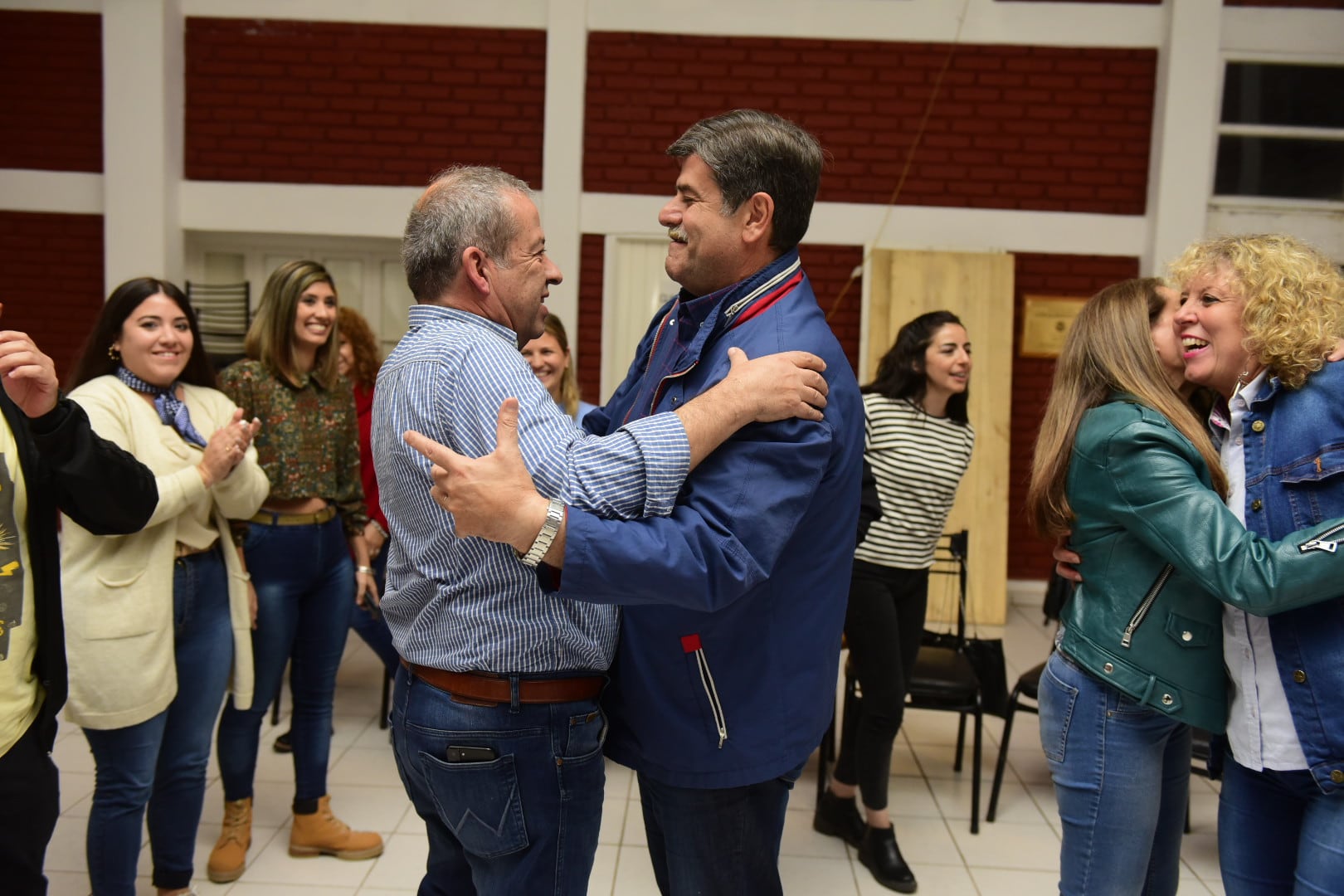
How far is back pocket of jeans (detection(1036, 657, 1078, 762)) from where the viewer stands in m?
1.90

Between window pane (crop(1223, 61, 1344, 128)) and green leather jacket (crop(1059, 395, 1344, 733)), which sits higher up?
window pane (crop(1223, 61, 1344, 128))

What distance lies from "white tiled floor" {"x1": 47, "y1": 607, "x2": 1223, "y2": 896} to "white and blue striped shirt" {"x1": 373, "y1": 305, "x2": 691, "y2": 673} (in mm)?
1679

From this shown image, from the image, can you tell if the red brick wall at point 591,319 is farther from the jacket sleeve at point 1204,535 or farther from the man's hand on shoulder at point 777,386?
the man's hand on shoulder at point 777,386

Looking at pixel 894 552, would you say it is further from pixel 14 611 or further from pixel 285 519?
pixel 14 611

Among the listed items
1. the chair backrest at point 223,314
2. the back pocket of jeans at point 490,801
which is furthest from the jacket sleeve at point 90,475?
the chair backrest at point 223,314

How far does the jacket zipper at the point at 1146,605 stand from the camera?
1.80 metres

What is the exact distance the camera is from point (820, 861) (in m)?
3.15

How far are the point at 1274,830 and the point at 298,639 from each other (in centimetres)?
255

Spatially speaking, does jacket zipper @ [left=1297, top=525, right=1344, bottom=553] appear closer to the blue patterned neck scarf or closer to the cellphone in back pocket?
the cellphone in back pocket

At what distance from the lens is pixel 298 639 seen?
120 inches

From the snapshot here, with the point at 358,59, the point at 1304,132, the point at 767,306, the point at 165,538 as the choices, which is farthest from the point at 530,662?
the point at 1304,132

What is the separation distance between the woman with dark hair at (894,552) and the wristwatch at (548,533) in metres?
1.96

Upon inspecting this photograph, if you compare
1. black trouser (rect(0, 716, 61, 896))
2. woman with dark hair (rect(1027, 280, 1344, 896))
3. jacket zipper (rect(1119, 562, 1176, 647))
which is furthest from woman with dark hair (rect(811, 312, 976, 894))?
black trouser (rect(0, 716, 61, 896))

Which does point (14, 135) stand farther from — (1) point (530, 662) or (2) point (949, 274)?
(1) point (530, 662)
